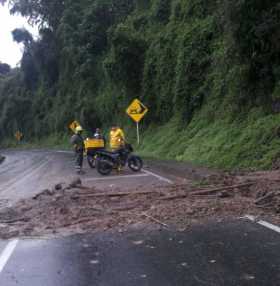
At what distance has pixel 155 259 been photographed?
666cm

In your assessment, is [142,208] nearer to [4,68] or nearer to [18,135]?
[18,135]

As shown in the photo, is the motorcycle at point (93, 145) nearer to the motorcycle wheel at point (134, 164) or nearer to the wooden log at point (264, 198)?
the motorcycle wheel at point (134, 164)

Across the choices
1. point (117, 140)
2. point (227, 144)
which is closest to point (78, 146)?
point (117, 140)

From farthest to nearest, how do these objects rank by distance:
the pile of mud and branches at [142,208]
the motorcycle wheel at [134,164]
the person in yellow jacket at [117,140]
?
the person in yellow jacket at [117,140]
the motorcycle wheel at [134,164]
the pile of mud and branches at [142,208]

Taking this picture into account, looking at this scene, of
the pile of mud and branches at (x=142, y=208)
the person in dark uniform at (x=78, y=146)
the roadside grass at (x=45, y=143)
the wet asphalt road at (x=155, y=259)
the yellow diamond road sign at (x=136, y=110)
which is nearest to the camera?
the wet asphalt road at (x=155, y=259)

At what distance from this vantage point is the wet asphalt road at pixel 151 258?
19.2ft

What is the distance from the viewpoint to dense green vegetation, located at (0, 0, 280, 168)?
19484 mm

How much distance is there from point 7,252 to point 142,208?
321 centimetres

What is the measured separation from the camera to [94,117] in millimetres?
50469

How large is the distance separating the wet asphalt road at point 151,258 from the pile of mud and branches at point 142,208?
0.60 metres

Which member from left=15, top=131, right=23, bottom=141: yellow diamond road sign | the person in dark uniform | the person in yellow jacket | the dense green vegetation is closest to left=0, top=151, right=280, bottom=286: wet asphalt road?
the dense green vegetation

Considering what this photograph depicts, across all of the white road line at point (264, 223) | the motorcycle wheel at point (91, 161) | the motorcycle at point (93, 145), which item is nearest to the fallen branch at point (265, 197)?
the white road line at point (264, 223)

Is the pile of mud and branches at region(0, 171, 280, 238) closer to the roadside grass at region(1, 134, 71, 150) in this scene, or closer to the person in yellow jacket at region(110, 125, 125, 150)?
the person in yellow jacket at region(110, 125, 125, 150)

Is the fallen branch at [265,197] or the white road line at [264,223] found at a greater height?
the fallen branch at [265,197]
